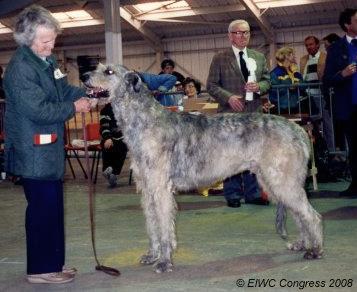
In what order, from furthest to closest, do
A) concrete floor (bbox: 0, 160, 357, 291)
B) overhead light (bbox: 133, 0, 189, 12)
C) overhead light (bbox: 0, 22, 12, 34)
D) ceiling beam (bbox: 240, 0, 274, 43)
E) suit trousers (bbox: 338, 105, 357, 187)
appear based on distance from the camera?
1. overhead light (bbox: 0, 22, 12, 34)
2. overhead light (bbox: 133, 0, 189, 12)
3. ceiling beam (bbox: 240, 0, 274, 43)
4. suit trousers (bbox: 338, 105, 357, 187)
5. concrete floor (bbox: 0, 160, 357, 291)

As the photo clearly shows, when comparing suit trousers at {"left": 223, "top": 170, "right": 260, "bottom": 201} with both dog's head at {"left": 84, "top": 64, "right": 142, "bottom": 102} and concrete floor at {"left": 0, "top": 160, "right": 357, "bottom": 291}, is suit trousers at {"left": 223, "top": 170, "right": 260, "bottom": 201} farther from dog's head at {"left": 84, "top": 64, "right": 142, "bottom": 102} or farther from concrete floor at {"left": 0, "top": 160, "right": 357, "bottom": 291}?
dog's head at {"left": 84, "top": 64, "right": 142, "bottom": 102}

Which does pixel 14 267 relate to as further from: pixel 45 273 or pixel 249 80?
pixel 249 80

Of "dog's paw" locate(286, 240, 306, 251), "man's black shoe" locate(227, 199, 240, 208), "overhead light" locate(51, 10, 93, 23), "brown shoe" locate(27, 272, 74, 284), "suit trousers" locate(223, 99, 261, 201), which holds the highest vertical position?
"overhead light" locate(51, 10, 93, 23)

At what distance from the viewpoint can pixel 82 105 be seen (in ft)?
12.7

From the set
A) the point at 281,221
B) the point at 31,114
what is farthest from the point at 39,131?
the point at 281,221

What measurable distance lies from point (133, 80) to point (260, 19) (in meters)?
14.7

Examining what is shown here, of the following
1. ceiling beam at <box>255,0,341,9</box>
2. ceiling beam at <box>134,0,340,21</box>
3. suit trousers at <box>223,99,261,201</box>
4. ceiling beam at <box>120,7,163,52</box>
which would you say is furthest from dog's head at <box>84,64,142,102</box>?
ceiling beam at <box>120,7,163,52</box>

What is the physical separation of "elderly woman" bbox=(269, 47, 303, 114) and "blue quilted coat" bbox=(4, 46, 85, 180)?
16.9 feet

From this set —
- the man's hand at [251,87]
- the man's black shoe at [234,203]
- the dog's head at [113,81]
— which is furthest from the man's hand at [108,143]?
the dog's head at [113,81]

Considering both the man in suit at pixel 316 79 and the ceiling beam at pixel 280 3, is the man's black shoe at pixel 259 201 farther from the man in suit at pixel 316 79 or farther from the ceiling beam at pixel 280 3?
the ceiling beam at pixel 280 3

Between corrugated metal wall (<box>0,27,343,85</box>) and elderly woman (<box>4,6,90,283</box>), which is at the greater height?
corrugated metal wall (<box>0,27,343,85</box>)

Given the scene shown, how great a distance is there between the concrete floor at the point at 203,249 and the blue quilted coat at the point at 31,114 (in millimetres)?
892

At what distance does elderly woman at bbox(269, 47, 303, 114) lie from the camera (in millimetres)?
8469

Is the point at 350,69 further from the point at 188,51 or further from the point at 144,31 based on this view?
the point at 188,51
